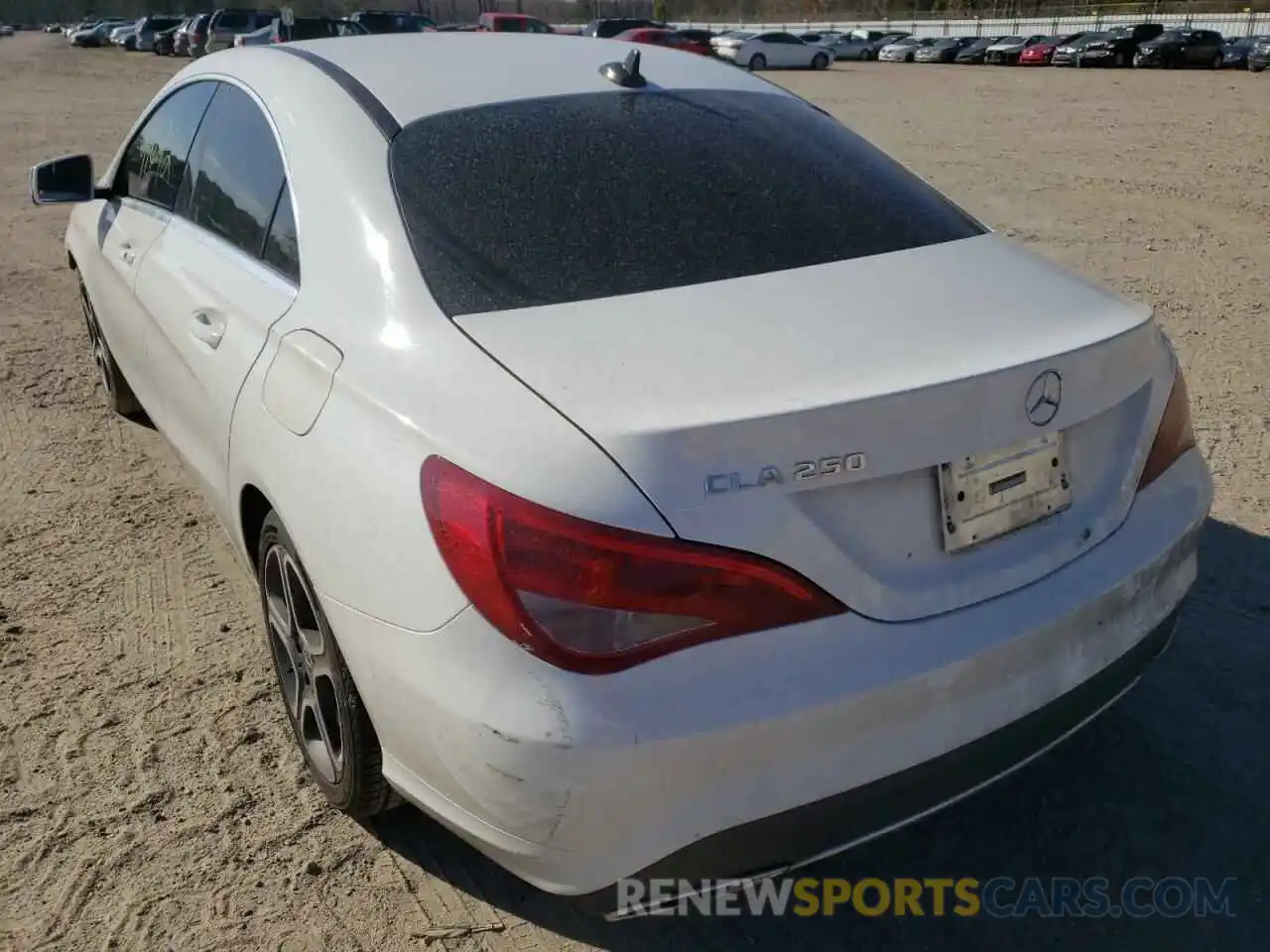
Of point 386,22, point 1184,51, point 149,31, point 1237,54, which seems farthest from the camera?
point 149,31

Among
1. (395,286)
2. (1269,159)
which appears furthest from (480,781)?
(1269,159)

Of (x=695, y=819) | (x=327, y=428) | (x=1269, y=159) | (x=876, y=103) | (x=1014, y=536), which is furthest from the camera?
(x=876, y=103)

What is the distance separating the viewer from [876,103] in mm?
22188

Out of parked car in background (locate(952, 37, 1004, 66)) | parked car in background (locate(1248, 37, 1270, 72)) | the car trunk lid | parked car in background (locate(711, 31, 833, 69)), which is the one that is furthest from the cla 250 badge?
parked car in background (locate(952, 37, 1004, 66))

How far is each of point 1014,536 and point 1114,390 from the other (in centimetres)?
39

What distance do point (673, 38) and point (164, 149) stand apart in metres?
30.2

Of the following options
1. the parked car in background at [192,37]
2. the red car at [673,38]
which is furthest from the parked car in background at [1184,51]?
the parked car in background at [192,37]

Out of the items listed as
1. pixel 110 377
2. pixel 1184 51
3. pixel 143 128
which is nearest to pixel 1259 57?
pixel 1184 51

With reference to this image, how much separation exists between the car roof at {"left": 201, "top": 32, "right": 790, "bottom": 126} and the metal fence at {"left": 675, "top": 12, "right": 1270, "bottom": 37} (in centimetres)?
4839

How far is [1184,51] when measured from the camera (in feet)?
110

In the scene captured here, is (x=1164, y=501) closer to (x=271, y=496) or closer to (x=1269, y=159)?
(x=271, y=496)

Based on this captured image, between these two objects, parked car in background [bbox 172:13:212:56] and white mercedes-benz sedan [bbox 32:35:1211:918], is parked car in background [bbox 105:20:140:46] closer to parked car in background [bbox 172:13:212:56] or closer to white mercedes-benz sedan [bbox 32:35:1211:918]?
parked car in background [bbox 172:13:212:56]

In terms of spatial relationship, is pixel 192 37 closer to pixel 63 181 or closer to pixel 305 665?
pixel 63 181

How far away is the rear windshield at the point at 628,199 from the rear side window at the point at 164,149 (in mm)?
1295
